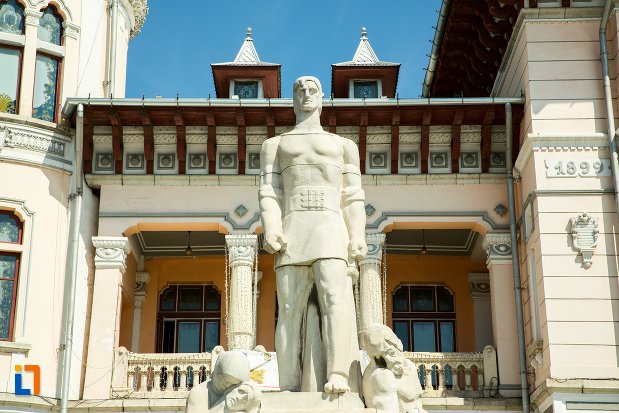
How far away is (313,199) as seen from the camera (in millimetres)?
11977

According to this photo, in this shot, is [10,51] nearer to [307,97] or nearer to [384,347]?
[307,97]

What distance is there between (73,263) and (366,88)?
791 cm

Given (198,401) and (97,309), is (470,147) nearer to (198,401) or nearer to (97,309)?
(97,309)

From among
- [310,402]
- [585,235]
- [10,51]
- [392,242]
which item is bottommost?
[310,402]

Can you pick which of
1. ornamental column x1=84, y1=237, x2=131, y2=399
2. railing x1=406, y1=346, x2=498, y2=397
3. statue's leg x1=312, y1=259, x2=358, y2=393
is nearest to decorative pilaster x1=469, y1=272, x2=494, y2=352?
railing x1=406, y1=346, x2=498, y2=397

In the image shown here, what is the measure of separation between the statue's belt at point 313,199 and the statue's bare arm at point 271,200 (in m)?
0.16

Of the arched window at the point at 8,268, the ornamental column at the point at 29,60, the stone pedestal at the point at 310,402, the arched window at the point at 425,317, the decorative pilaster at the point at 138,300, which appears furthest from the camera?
the arched window at the point at 425,317

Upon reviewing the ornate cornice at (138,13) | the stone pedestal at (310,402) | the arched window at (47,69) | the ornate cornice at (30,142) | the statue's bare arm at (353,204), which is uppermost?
the ornate cornice at (138,13)

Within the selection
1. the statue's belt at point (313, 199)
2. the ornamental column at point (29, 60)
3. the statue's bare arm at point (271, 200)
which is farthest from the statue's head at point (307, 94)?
the ornamental column at point (29, 60)

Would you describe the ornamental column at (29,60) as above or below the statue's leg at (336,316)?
above

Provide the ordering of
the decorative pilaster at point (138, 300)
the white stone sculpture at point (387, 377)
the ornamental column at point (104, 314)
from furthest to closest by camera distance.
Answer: the decorative pilaster at point (138, 300) → the ornamental column at point (104, 314) → the white stone sculpture at point (387, 377)

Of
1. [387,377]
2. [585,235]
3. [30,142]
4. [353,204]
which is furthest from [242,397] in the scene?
[30,142]

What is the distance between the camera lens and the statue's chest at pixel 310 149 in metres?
12.2

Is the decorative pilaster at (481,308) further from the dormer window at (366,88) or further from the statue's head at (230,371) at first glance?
the statue's head at (230,371)
